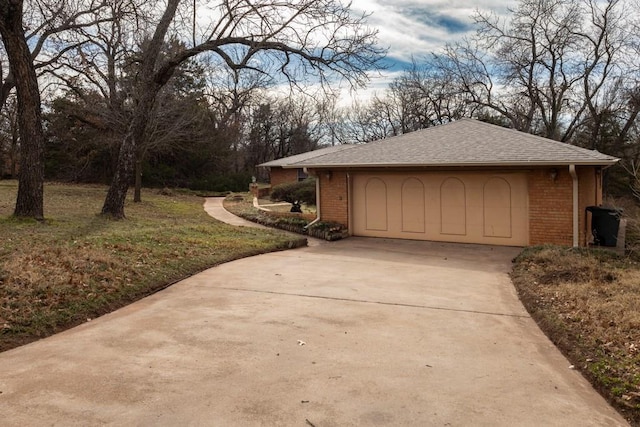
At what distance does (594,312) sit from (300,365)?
11.7 ft

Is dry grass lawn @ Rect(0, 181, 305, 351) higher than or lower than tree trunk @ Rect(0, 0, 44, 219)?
lower

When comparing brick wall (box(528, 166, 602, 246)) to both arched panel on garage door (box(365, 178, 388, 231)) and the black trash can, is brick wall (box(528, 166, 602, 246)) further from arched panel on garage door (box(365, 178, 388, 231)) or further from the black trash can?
arched panel on garage door (box(365, 178, 388, 231))

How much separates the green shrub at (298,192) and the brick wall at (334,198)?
319 inches

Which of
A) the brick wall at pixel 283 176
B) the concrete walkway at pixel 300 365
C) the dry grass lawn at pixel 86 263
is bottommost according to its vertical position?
the concrete walkway at pixel 300 365

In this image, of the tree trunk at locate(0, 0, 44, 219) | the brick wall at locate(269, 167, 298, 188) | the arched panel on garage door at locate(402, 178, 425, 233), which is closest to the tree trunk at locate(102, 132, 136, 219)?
the tree trunk at locate(0, 0, 44, 219)

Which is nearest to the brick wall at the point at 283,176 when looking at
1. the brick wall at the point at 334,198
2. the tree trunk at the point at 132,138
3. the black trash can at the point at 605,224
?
the brick wall at the point at 334,198

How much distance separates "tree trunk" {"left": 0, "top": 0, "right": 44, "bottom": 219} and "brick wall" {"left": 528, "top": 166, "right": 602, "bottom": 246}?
495 inches

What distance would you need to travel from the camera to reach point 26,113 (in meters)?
12.4

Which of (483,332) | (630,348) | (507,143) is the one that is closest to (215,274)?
(483,332)

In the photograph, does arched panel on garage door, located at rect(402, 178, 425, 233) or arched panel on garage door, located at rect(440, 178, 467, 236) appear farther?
arched panel on garage door, located at rect(402, 178, 425, 233)

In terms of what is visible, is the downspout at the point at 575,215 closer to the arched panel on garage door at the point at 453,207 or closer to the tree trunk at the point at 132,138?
the arched panel on garage door at the point at 453,207

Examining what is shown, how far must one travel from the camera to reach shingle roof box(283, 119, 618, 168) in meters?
11.7

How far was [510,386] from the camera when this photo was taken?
398 cm

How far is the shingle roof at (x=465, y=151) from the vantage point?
11.7 meters
